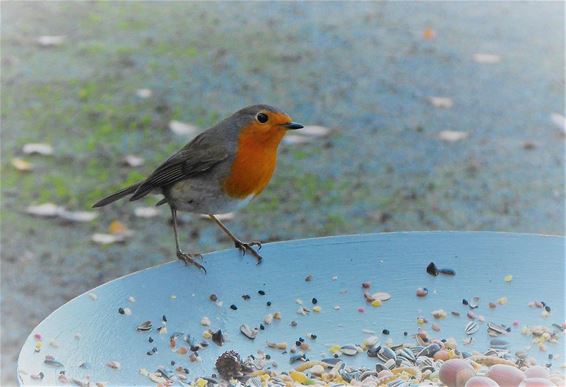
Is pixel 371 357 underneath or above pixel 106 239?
above

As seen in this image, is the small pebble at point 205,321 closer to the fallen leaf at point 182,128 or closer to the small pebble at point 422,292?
the small pebble at point 422,292

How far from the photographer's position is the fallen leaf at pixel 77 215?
5.81 meters

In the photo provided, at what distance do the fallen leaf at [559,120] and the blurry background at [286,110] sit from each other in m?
0.02

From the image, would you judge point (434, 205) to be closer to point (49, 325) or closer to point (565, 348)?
point (565, 348)

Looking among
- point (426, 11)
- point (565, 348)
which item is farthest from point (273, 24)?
point (565, 348)

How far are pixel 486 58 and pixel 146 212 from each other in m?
3.44

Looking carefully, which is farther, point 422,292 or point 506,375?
point 422,292

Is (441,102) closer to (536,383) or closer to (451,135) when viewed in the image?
(451,135)

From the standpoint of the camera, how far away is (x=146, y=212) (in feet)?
19.2

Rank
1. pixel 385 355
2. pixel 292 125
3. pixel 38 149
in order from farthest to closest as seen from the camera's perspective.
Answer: pixel 38 149
pixel 292 125
pixel 385 355

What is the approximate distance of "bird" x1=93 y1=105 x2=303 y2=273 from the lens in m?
2.98

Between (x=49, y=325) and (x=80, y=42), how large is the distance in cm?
596

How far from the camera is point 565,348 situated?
254 cm

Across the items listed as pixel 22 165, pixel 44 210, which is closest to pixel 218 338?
pixel 44 210
